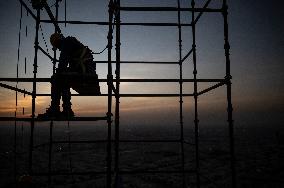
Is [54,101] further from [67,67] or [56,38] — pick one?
[56,38]

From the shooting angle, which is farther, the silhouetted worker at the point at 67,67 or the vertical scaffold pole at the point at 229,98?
the silhouetted worker at the point at 67,67

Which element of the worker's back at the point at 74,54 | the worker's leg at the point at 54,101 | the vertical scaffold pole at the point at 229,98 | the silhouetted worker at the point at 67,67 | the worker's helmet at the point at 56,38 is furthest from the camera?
the worker's helmet at the point at 56,38

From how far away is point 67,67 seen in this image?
4.15 metres

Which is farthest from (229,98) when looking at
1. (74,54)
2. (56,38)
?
(56,38)

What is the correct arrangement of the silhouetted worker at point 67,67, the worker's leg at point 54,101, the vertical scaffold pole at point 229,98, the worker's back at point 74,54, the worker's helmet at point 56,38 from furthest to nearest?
the worker's helmet at point 56,38 → the worker's back at point 74,54 → the silhouetted worker at point 67,67 → the worker's leg at point 54,101 → the vertical scaffold pole at point 229,98

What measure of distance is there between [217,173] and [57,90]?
25.0 m

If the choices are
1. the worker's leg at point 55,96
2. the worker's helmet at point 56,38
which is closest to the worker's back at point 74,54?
the worker's helmet at point 56,38

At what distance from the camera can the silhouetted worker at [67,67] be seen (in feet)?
12.4

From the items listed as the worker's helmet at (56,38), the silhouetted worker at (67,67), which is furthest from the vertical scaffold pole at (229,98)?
the worker's helmet at (56,38)

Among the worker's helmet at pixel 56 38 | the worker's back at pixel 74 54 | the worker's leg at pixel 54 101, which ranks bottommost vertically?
the worker's leg at pixel 54 101

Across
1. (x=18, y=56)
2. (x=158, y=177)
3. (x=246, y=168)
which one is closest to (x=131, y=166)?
(x=158, y=177)

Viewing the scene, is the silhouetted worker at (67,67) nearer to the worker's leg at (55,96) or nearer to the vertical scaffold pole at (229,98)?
the worker's leg at (55,96)

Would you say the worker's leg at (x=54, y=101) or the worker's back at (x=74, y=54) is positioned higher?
the worker's back at (x=74, y=54)

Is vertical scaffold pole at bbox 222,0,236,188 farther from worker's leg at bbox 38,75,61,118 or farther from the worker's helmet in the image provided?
the worker's helmet
